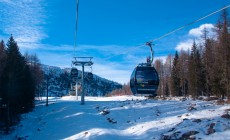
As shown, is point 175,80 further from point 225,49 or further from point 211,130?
point 211,130

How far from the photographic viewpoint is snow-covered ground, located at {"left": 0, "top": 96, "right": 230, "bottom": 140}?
77.9ft

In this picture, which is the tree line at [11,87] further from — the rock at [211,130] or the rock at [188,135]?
the rock at [211,130]

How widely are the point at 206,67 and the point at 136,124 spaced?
31799 mm

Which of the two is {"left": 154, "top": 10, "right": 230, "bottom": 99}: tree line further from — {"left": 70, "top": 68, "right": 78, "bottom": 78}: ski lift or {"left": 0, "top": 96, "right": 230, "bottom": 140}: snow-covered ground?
{"left": 70, "top": 68, "right": 78, "bottom": 78}: ski lift

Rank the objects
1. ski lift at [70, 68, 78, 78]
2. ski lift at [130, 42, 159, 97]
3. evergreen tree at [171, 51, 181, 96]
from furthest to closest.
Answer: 1. evergreen tree at [171, 51, 181, 96]
2. ski lift at [70, 68, 78, 78]
3. ski lift at [130, 42, 159, 97]

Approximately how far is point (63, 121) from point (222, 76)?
24.1m

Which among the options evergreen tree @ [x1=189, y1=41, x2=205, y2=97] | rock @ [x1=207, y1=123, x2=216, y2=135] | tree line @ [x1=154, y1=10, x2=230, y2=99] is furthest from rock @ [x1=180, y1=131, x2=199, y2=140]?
evergreen tree @ [x1=189, y1=41, x2=205, y2=97]

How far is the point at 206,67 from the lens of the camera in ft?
193

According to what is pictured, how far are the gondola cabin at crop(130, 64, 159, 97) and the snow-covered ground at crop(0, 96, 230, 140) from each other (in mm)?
4331

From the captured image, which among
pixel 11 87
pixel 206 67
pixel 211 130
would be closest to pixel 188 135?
pixel 211 130

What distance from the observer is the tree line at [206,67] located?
44.5 meters

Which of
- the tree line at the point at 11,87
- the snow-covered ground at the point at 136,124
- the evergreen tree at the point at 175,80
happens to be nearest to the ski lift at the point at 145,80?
the snow-covered ground at the point at 136,124

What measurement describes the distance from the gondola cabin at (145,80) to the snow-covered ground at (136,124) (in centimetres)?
433

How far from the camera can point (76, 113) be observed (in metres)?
41.7
